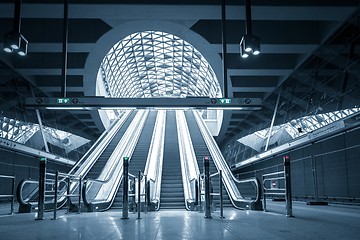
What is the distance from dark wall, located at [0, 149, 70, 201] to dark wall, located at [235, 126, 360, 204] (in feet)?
47.9

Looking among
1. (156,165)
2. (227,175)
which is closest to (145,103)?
(227,175)

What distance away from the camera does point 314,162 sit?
16.1 meters

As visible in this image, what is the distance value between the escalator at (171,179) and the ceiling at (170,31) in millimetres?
5009

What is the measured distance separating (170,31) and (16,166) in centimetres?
1066

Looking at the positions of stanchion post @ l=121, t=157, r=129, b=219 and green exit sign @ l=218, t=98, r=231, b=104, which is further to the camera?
green exit sign @ l=218, t=98, r=231, b=104

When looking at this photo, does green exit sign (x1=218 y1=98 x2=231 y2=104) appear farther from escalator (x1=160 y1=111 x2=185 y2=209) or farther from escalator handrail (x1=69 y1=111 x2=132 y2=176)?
escalator handrail (x1=69 y1=111 x2=132 y2=176)

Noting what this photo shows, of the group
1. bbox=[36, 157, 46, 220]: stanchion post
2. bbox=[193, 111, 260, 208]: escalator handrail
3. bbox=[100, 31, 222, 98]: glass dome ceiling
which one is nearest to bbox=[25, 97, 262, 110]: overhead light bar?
bbox=[36, 157, 46, 220]: stanchion post

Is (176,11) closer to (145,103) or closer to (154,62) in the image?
(145,103)

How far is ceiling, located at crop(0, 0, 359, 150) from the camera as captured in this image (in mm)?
12586

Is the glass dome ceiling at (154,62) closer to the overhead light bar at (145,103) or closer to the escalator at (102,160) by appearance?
the escalator at (102,160)

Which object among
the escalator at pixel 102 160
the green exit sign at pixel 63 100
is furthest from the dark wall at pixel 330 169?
the green exit sign at pixel 63 100

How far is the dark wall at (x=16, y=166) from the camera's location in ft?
55.7

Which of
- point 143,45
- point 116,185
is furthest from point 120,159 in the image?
point 143,45

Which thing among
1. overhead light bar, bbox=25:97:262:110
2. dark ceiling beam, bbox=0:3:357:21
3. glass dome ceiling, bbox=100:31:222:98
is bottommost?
overhead light bar, bbox=25:97:262:110
